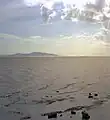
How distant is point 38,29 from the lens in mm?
1411

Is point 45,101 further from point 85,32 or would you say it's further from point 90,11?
point 90,11

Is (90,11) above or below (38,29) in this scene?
above

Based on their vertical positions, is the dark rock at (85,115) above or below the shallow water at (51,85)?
below

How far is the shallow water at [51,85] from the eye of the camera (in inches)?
53.6

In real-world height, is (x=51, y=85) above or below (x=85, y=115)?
above

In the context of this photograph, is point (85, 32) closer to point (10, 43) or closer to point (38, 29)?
point (38, 29)

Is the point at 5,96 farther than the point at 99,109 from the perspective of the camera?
No

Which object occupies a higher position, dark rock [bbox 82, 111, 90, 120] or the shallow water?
the shallow water

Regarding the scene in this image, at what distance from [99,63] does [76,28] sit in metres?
0.28

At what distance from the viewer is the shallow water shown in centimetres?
136

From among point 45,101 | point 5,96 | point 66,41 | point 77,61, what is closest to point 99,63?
point 77,61

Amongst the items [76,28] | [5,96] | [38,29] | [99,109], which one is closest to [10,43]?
[38,29]

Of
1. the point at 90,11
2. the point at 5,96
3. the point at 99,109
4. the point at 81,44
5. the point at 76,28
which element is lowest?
the point at 99,109

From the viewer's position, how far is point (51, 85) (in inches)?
55.9
